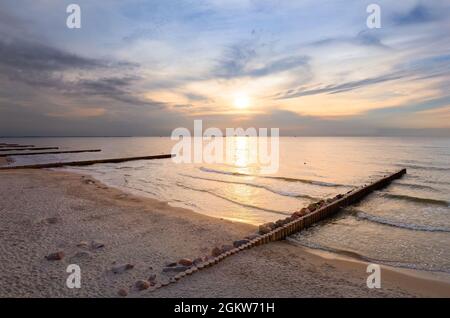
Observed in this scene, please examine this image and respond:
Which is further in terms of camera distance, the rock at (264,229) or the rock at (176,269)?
the rock at (264,229)

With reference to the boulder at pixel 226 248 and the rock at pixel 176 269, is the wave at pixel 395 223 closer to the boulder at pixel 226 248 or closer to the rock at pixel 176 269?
the boulder at pixel 226 248

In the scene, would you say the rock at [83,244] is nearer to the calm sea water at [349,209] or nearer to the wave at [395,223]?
the calm sea water at [349,209]

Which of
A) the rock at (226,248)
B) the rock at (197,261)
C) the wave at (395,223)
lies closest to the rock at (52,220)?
the rock at (197,261)

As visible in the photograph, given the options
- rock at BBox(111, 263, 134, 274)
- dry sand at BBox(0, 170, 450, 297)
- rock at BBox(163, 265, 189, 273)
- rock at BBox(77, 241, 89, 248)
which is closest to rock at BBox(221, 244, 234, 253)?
dry sand at BBox(0, 170, 450, 297)

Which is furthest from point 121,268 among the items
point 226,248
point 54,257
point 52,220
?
point 52,220

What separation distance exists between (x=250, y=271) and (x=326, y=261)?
285cm

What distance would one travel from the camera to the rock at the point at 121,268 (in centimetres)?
791

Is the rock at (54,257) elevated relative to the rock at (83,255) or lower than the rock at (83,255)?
elevated

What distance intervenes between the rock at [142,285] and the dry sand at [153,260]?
0.44 ft

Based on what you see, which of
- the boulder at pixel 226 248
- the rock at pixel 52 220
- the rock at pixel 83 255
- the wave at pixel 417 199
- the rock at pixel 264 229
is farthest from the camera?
the wave at pixel 417 199

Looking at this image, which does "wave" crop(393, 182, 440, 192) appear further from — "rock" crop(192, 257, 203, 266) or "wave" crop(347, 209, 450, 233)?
"rock" crop(192, 257, 203, 266)

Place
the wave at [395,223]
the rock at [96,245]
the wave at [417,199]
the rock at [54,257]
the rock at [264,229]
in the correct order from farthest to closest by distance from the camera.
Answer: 1. the wave at [417,199]
2. the wave at [395,223]
3. the rock at [264,229]
4. the rock at [96,245]
5. the rock at [54,257]

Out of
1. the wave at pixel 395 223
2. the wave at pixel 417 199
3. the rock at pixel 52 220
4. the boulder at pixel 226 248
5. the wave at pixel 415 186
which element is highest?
the rock at pixel 52 220
